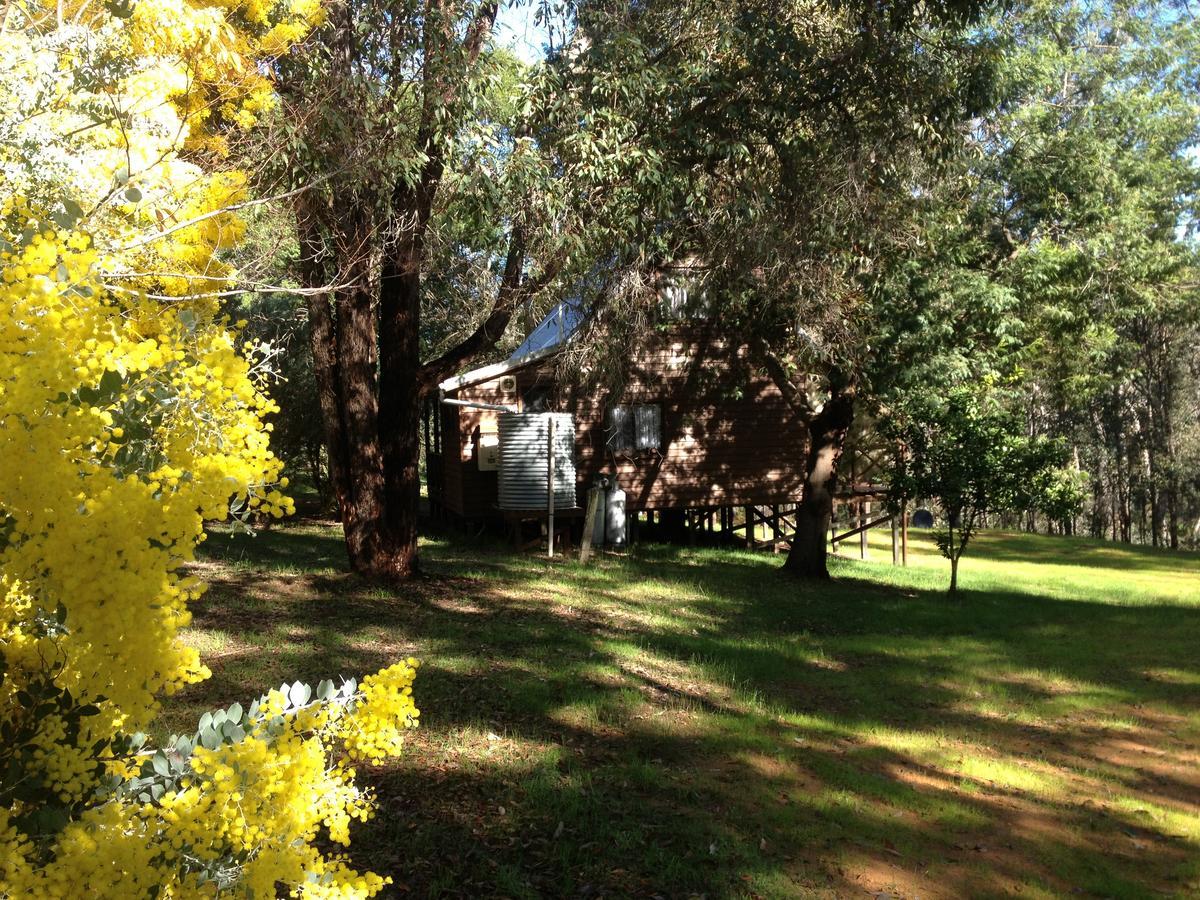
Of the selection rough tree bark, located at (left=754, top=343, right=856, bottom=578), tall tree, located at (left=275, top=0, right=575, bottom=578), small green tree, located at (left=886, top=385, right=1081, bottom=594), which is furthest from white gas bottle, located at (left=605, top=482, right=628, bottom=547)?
tall tree, located at (left=275, top=0, right=575, bottom=578)

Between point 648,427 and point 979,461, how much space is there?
24.8 ft

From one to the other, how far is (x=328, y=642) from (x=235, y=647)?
87cm

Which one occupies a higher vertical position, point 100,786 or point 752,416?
point 752,416

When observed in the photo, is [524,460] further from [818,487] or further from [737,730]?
[737,730]

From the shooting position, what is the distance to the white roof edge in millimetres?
19656

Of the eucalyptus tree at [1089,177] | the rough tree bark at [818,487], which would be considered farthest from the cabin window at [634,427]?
the eucalyptus tree at [1089,177]

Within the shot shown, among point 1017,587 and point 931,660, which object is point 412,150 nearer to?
Answer: point 931,660

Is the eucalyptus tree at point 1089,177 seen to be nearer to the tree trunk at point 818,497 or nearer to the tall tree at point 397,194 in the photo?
the tree trunk at point 818,497

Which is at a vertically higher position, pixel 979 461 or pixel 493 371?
pixel 493 371

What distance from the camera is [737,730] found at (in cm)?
804

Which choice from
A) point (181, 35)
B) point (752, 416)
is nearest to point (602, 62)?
point (181, 35)

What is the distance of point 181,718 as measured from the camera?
22.6 feet

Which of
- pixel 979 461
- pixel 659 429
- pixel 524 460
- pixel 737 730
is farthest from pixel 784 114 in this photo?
pixel 659 429

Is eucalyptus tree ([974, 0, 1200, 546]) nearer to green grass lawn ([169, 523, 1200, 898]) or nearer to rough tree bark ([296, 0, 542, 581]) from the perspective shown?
green grass lawn ([169, 523, 1200, 898])
